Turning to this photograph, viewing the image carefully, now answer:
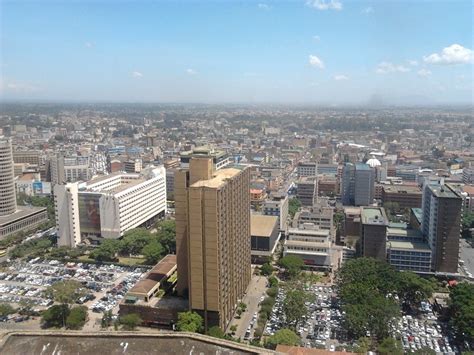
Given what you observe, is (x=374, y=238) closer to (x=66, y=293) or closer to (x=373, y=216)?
(x=373, y=216)

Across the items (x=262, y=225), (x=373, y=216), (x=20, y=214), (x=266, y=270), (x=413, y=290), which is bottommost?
(x=266, y=270)

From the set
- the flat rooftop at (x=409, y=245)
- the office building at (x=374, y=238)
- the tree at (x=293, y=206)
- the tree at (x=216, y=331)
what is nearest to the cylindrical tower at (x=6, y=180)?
the tree at (x=293, y=206)

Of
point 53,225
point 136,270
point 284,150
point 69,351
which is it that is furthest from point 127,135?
point 69,351

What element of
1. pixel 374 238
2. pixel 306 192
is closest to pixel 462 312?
pixel 374 238

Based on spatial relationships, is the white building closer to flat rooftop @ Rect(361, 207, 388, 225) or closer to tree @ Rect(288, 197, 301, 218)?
tree @ Rect(288, 197, 301, 218)

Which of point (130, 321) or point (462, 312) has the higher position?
point (462, 312)
